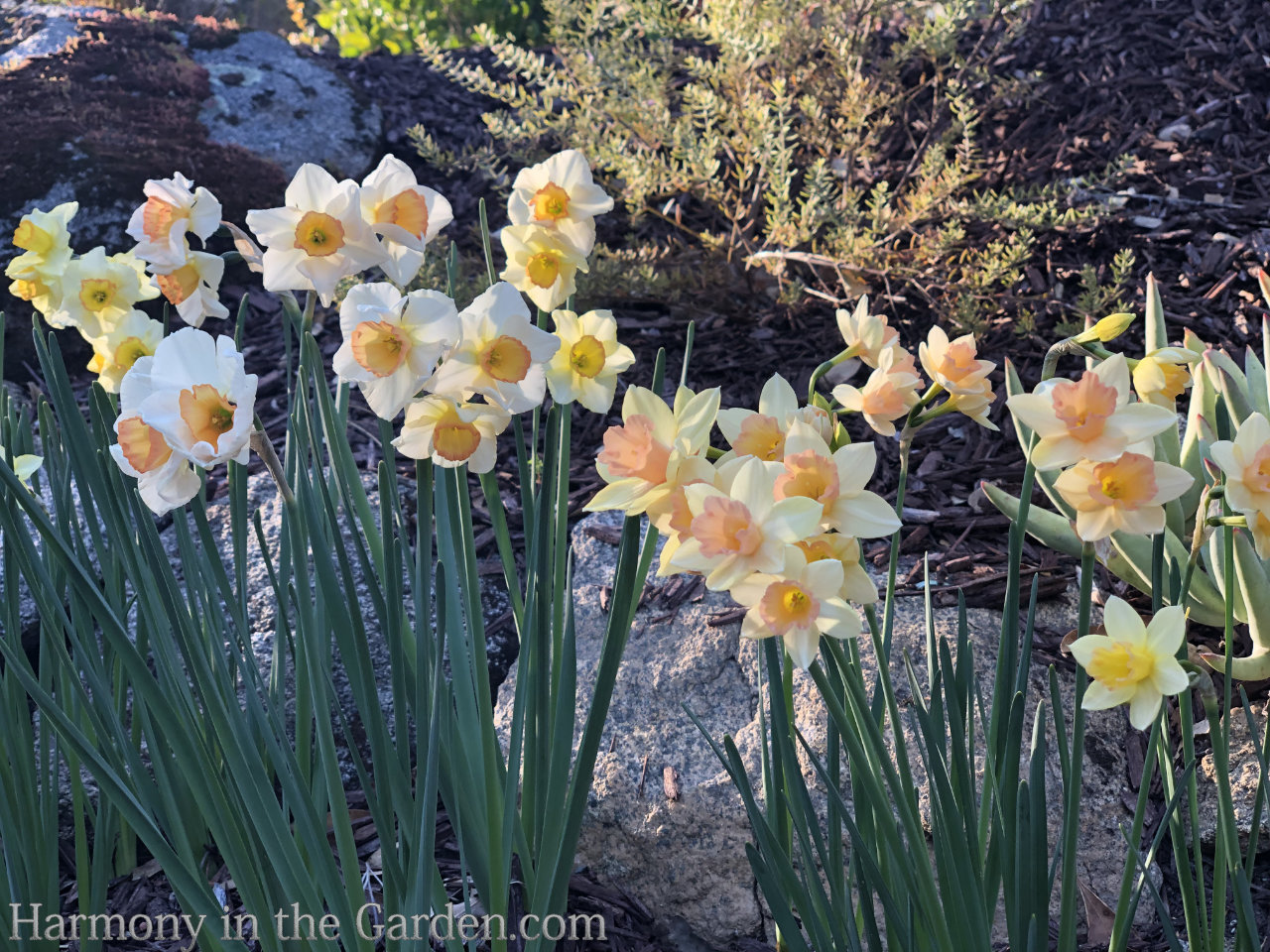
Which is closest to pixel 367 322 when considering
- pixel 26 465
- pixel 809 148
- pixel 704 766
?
pixel 26 465

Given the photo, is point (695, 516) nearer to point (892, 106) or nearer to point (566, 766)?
point (566, 766)

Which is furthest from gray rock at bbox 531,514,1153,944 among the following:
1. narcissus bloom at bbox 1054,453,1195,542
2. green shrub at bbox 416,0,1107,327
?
green shrub at bbox 416,0,1107,327

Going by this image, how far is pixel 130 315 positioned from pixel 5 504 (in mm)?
345

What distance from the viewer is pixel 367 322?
86cm

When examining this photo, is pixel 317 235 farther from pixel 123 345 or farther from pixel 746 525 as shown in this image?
pixel 746 525

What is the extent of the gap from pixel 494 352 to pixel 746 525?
0.32m

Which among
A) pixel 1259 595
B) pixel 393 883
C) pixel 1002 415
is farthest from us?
pixel 1002 415

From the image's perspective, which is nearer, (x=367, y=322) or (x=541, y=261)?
(x=367, y=322)

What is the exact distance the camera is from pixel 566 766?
104 cm

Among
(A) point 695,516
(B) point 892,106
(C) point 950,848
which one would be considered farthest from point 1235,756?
(B) point 892,106

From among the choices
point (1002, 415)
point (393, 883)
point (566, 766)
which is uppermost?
point (1002, 415)

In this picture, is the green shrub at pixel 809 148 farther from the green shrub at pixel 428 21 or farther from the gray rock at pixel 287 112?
the green shrub at pixel 428 21

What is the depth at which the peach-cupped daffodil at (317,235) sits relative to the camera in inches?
37.8

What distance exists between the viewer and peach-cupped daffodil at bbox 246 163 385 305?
0.96m
